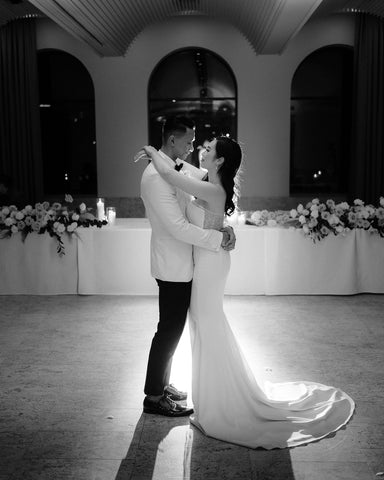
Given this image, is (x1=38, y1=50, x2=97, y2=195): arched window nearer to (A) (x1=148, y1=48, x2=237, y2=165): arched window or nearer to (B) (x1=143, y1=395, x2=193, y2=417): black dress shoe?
(A) (x1=148, y1=48, x2=237, y2=165): arched window

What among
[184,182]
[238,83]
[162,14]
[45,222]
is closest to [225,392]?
[184,182]

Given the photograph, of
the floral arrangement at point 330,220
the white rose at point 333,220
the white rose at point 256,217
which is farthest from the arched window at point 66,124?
the white rose at point 333,220

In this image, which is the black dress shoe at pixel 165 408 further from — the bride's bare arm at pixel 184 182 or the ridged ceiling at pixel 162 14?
the ridged ceiling at pixel 162 14

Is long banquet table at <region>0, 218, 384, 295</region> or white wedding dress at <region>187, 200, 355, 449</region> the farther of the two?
long banquet table at <region>0, 218, 384, 295</region>

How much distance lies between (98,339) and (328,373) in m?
1.92

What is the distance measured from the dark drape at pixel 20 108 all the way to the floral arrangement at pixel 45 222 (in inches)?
148

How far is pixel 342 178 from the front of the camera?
1138 centimetres

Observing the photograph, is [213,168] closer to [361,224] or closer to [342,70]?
[361,224]

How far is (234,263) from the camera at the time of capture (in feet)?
21.0

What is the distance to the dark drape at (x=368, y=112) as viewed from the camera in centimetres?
→ 994

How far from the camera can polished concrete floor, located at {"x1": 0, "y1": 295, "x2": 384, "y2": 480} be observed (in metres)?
2.87

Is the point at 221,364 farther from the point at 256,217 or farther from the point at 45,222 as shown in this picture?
the point at 45,222

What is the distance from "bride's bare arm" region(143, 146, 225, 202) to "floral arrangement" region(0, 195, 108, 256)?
3248 millimetres

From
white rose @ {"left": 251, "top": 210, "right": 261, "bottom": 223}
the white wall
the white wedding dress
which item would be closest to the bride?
the white wedding dress
